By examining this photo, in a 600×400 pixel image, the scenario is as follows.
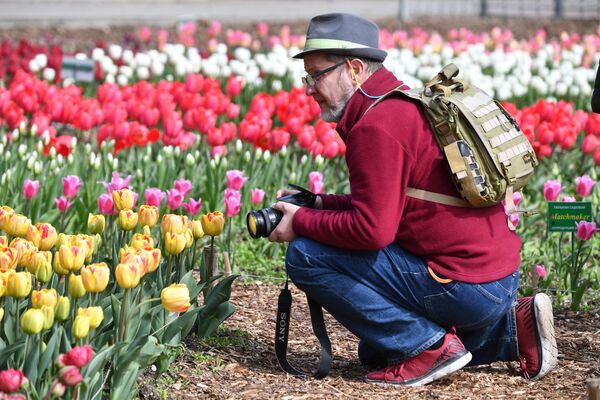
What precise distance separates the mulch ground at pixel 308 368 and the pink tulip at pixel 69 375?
661 millimetres

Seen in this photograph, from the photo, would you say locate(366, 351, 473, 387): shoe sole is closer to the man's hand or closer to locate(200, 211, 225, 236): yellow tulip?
the man's hand

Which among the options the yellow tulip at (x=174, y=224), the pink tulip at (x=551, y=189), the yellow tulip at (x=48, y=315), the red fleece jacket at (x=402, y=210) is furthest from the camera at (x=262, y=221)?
the pink tulip at (x=551, y=189)

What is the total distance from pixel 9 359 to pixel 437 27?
1280cm

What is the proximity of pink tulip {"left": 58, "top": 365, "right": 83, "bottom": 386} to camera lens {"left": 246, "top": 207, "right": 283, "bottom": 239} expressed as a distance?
3.43 feet

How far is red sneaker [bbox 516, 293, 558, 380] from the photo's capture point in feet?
12.4

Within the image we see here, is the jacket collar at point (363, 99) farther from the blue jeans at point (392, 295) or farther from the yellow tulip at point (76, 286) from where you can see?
the yellow tulip at point (76, 286)

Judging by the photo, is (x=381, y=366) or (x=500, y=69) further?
(x=500, y=69)

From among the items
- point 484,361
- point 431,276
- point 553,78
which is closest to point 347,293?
point 431,276

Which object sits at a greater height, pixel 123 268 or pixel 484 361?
pixel 123 268

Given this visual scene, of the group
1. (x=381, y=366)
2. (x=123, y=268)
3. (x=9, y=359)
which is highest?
(x=123, y=268)

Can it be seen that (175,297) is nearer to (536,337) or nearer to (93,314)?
(93,314)

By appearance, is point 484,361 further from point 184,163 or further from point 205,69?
point 205,69

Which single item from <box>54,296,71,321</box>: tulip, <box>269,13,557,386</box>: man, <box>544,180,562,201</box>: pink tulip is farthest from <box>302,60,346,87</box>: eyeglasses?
<box>544,180,562,201</box>: pink tulip

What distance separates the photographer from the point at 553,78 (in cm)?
877
